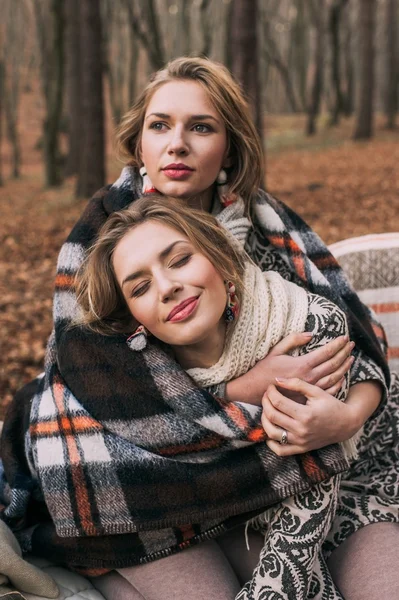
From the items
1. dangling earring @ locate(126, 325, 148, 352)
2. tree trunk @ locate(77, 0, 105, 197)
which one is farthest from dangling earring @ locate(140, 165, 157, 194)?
tree trunk @ locate(77, 0, 105, 197)

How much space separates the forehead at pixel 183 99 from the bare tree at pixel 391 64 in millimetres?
15600

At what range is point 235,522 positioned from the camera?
1.97 meters

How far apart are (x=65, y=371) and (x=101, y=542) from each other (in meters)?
0.50

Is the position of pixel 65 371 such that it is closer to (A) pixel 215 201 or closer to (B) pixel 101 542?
(B) pixel 101 542

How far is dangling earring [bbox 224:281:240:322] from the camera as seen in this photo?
6.40 feet

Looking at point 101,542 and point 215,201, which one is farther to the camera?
point 215,201

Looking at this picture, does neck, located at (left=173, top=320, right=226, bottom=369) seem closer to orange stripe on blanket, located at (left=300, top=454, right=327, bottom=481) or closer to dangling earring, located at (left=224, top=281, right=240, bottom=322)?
dangling earring, located at (left=224, top=281, right=240, bottom=322)

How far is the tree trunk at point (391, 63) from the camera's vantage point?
17016 mm

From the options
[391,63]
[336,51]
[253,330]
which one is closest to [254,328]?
[253,330]

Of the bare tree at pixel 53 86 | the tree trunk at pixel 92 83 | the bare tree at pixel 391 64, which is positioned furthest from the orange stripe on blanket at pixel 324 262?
the bare tree at pixel 391 64

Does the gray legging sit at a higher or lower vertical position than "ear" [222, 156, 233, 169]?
lower

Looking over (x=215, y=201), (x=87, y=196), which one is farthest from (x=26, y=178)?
(x=215, y=201)

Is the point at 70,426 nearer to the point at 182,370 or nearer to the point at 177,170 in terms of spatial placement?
the point at 182,370

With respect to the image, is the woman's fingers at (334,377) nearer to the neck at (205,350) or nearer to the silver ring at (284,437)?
the silver ring at (284,437)
